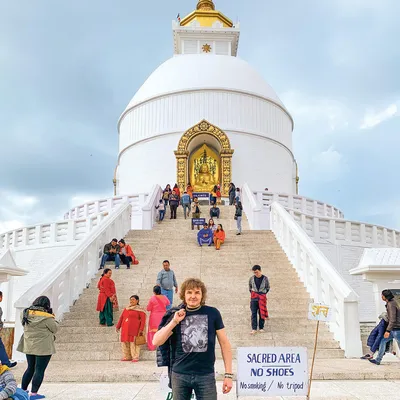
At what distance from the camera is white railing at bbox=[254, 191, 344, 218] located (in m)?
20.9

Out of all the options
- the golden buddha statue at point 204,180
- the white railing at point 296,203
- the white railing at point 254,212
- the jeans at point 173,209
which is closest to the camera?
the white railing at point 254,212

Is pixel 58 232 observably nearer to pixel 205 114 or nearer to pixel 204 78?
pixel 205 114

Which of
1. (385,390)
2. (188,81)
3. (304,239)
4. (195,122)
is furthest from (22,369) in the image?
(188,81)

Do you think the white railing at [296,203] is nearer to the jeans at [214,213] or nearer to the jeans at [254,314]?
the jeans at [214,213]

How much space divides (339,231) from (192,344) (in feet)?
46.9

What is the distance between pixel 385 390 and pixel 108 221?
394 inches

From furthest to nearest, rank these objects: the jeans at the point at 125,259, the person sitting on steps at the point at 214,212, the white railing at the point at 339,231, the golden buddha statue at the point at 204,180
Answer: the golden buddha statue at the point at 204,180 → the person sitting on steps at the point at 214,212 → the white railing at the point at 339,231 → the jeans at the point at 125,259

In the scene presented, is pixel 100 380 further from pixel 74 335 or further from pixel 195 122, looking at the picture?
pixel 195 122

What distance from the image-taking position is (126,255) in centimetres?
1330

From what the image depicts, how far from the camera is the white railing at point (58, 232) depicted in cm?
1771

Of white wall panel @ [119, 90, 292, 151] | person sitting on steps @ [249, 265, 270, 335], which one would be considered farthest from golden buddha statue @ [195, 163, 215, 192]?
person sitting on steps @ [249, 265, 270, 335]

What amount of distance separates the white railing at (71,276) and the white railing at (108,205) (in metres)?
5.56

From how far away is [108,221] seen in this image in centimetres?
1487

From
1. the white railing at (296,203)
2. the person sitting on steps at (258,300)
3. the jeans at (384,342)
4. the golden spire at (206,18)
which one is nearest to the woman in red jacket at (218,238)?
the person sitting on steps at (258,300)
